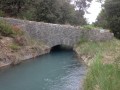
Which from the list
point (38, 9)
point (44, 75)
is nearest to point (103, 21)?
point (38, 9)

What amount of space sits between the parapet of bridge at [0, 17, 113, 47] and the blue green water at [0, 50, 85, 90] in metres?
4.17

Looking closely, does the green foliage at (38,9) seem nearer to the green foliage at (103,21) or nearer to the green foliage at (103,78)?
the green foliage at (103,21)

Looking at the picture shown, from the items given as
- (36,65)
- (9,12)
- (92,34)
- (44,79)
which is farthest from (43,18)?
(44,79)

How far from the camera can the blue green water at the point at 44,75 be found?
47.8ft

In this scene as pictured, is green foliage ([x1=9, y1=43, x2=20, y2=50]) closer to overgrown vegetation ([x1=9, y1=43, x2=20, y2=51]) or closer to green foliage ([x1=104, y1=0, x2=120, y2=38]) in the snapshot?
overgrown vegetation ([x1=9, y1=43, x2=20, y2=51])

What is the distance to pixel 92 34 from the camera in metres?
28.0

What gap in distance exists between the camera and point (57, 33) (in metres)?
27.1

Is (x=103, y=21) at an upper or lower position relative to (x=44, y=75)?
upper

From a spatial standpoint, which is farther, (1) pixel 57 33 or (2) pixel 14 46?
(1) pixel 57 33

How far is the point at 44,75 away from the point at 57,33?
33.5 ft

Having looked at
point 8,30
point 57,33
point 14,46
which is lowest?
point 14,46

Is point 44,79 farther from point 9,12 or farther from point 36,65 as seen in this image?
point 9,12

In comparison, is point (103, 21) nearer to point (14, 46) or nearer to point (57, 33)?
point (57, 33)

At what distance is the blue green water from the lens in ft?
47.8
